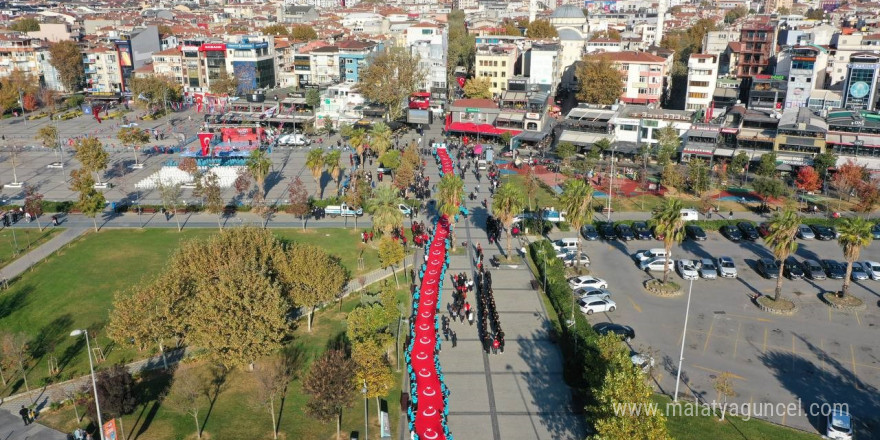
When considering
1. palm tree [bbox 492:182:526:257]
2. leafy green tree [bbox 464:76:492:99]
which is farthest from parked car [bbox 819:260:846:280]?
leafy green tree [bbox 464:76:492:99]

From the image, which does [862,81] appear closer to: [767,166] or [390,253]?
[767,166]

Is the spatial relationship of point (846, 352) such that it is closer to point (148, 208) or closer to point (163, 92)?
point (148, 208)

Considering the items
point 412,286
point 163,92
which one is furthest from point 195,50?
point 412,286

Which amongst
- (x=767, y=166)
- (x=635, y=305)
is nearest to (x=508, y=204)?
(x=635, y=305)

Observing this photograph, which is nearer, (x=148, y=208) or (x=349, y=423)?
(x=349, y=423)

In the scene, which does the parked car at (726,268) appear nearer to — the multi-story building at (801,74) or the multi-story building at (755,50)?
the multi-story building at (801,74)

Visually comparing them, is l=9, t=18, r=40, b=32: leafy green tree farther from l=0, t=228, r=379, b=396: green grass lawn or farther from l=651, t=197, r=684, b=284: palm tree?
l=651, t=197, r=684, b=284: palm tree
